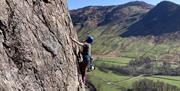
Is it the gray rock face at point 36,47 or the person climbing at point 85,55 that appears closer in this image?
the gray rock face at point 36,47

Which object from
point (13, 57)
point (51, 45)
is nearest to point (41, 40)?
point (51, 45)

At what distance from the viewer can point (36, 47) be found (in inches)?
886

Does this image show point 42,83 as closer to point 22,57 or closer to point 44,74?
point 44,74

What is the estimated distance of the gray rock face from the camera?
68.7ft

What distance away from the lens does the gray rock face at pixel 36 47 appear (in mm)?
20953

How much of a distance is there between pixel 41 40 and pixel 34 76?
240 centimetres

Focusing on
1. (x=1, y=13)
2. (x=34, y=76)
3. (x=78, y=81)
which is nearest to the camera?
(x=1, y=13)

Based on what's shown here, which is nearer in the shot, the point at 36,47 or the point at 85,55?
the point at 36,47

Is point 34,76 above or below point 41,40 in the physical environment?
below

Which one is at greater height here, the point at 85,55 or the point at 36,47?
the point at 36,47

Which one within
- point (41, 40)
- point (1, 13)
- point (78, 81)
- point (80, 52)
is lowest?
point (78, 81)

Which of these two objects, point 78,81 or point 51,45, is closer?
point 51,45

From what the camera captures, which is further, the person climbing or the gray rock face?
the person climbing

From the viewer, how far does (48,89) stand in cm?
2319
